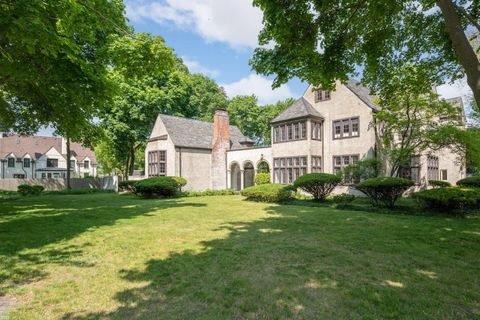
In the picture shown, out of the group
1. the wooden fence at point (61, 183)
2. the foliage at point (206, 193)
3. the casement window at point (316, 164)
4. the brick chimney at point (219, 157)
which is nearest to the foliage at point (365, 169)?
the casement window at point (316, 164)

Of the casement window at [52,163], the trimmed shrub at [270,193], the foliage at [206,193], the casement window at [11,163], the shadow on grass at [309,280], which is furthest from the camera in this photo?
the casement window at [52,163]

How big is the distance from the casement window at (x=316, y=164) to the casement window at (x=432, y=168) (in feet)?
27.2

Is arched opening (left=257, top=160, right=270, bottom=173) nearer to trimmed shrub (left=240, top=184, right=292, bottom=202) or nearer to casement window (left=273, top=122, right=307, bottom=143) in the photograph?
casement window (left=273, top=122, right=307, bottom=143)

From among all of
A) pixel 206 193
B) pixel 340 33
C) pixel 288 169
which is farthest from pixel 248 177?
pixel 340 33

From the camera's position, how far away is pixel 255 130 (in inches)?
2016

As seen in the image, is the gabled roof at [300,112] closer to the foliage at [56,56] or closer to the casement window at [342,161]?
the casement window at [342,161]

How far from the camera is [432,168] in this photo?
76.1 feet

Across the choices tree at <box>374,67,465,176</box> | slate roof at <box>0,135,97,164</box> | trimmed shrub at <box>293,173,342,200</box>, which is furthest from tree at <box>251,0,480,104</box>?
slate roof at <box>0,135,97,164</box>

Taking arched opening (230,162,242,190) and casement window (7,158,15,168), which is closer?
arched opening (230,162,242,190)

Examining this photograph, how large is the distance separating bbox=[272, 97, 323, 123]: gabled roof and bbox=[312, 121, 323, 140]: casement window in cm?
65

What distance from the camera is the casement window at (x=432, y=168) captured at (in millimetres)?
22469

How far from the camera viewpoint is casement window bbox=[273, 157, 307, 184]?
22.9 metres

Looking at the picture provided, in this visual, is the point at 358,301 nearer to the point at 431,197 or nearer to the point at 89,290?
the point at 89,290

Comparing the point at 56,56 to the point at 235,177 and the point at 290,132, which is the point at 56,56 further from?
the point at 235,177
